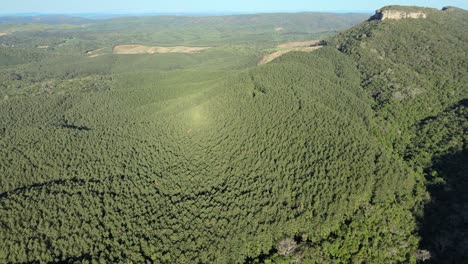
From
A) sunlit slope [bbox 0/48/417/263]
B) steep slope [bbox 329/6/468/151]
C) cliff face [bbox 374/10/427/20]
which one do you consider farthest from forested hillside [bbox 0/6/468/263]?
cliff face [bbox 374/10/427/20]

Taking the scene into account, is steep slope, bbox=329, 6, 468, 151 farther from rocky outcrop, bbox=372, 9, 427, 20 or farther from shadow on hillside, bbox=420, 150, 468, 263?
shadow on hillside, bbox=420, 150, 468, 263

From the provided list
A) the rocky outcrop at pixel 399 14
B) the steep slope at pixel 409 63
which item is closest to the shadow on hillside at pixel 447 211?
the steep slope at pixel 409 63

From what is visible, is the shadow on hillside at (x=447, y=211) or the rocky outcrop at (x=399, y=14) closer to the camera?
the shadow on hillside at (x=447, y=211)

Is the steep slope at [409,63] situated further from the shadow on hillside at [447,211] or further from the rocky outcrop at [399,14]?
the shadow on hillside at [447,211]

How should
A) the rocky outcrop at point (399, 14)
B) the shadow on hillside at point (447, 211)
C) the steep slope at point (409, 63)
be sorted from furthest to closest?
1. the rocky outcrop at point (399, 14)
2. the steep slope at point (409, 63)
3. the shadow on hillside at point (447, 211)

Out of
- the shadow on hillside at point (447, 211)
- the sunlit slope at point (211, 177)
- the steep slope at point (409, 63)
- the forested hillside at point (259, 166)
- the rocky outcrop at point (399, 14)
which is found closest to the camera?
the shadow on hillside at point (447, 211)
